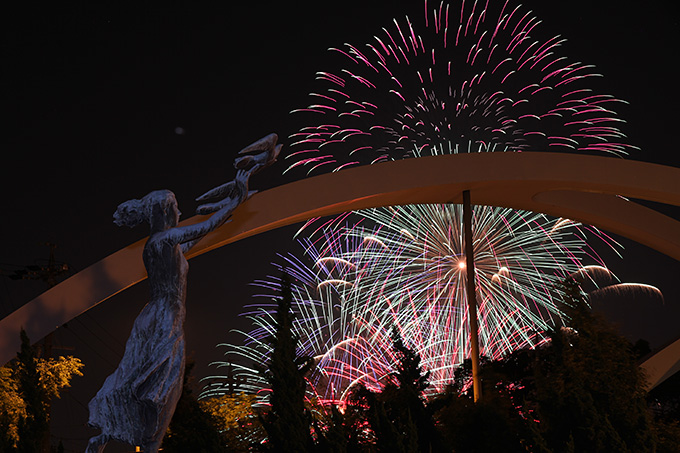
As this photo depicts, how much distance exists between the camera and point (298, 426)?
13.6 metres

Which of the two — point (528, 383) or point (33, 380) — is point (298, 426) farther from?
point (528, 383)

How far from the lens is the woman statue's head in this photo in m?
8.85

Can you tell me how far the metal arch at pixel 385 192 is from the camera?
15.8m

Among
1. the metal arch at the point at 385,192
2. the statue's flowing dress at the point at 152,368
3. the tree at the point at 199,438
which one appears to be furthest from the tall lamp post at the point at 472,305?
the statue's flowing dress at the point at 152,368

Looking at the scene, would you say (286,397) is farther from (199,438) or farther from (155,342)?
(155,342)

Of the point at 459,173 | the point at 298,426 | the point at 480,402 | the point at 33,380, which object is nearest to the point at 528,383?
the point at 480,402

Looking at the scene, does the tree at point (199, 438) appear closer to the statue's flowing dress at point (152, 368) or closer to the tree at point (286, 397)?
the tree at point (286, 397)

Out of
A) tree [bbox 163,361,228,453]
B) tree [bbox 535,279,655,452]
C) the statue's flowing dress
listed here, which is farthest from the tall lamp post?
the statue's flowing dress

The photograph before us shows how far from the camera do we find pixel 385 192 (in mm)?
16266

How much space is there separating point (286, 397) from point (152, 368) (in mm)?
5869

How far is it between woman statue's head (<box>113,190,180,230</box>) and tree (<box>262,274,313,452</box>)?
18.1 feet

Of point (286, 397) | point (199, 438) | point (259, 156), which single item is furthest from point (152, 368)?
point (199, 438)

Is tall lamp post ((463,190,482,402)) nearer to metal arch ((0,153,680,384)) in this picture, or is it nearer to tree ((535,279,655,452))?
metal arch ((0,153,680,384))

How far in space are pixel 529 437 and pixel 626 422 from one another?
2395 mm
